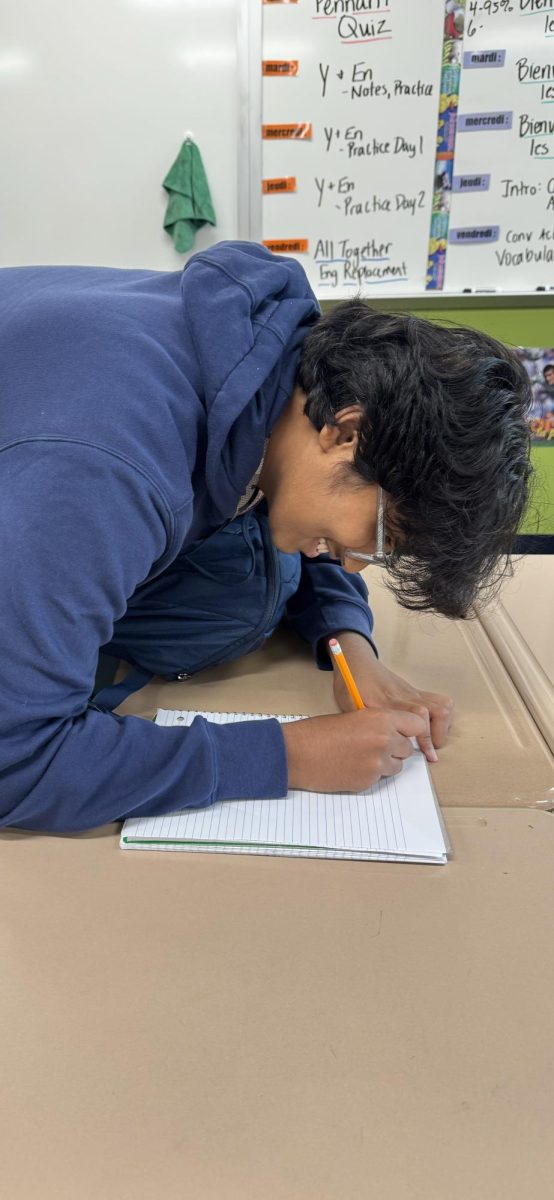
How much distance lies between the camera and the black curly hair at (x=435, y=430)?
69cm

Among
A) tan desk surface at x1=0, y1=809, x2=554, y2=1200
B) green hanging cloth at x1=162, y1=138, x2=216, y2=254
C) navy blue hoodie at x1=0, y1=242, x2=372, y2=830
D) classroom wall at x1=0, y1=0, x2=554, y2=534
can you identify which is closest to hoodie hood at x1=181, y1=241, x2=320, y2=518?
navy blue hoodie at x1=0, y1=242, x2=372, y2=830

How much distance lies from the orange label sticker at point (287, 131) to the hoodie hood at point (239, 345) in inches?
63.3

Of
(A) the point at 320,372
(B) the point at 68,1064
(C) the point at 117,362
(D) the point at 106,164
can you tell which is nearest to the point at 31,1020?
(B) the point at 68,1064

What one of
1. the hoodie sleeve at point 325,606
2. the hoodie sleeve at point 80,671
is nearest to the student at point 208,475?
the hoodie sleeve at point 80,671

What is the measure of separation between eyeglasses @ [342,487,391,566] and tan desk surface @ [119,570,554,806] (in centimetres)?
20

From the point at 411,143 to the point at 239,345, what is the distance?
182cm

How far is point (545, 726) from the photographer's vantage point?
34.7 inches

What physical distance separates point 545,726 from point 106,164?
6.83 ft

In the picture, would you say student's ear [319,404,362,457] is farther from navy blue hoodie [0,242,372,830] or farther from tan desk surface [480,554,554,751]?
tan desk surface [480,554,554,751]

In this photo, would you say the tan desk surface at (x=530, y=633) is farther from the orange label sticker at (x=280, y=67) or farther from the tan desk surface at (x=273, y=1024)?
the orange label sticker at (x=280, y=67)

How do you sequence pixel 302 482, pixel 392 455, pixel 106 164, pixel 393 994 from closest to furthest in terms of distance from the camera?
pixel 393 994
pixel 392 455
pixel 302 482
pixel 106 164

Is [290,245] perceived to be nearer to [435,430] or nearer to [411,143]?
[411,143]

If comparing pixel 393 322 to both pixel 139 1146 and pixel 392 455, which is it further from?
pixel 139 1146

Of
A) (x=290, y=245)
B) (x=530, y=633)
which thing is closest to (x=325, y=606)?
(x=530, y=633)
